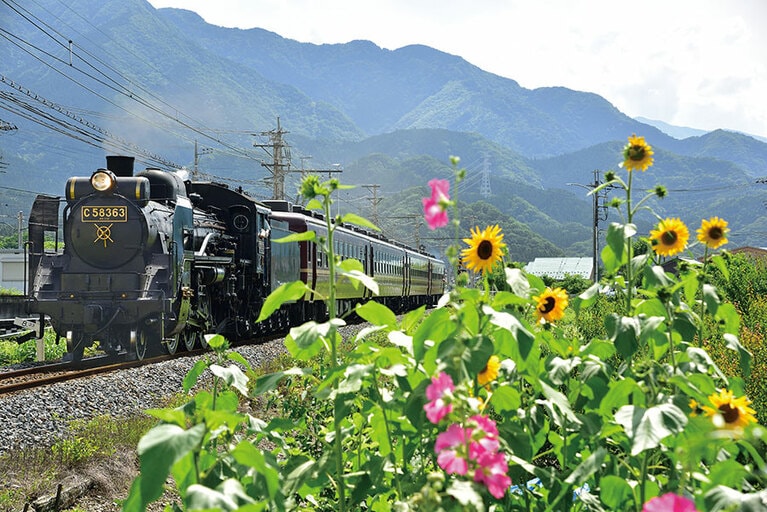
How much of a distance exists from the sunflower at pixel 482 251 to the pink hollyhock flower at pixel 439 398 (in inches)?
32.8

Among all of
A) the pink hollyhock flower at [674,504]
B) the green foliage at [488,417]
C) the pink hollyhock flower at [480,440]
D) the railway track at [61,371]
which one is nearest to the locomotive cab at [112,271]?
the railway track at [61,371]

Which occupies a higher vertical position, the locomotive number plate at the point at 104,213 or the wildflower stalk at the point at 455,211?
the locomotive number plate at the point at 104,213

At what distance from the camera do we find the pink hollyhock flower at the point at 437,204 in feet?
6.28

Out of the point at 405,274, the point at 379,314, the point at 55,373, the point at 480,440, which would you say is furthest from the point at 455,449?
the point at 405,274

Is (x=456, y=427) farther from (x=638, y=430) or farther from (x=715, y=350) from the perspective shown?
(x=715, y=350)

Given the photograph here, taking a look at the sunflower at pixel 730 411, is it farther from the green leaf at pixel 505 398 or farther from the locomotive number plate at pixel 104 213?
the locomotive number plate at pixel 104 213

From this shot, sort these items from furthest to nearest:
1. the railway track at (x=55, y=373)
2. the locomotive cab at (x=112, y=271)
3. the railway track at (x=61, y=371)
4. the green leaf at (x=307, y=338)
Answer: the locomotive cab at (x=112, y=271) < the railway track at (x=61, y=371) < the railway track at (x=55, y=373) < the green leaf at (x=307, y=338)

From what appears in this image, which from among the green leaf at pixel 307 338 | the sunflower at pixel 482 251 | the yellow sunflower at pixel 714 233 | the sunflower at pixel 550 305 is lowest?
the green leaf at pixel 307 338

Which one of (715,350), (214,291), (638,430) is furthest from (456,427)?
(214,291)

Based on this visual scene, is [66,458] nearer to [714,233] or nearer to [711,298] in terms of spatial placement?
[714,233]

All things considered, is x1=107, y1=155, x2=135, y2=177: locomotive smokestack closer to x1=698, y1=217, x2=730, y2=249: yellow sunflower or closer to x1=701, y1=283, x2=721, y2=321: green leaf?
x1=698, y1=217, x2=730, y2=249: yellow sunflower

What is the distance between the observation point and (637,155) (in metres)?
2.87

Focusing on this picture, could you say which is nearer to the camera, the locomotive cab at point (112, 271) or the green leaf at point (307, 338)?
the green leaf at point (307, 338)

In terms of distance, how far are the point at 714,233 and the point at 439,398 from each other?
1895 millimetres
